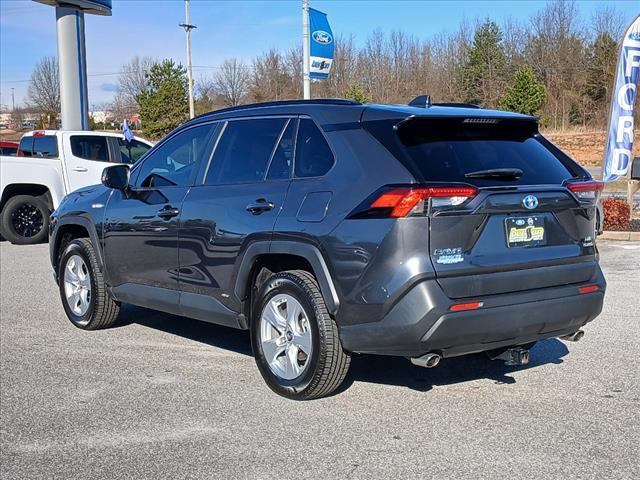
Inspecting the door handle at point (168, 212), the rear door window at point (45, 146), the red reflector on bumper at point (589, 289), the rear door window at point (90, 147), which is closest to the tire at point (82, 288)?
the door handle at point (168, 212)

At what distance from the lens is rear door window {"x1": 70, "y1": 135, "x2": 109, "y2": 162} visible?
13.4 m

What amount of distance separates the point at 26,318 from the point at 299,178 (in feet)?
13.0

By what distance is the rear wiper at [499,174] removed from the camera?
4.16m

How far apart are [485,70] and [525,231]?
5494 cm

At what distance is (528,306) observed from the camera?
4164mm

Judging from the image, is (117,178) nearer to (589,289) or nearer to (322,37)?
(589,289)

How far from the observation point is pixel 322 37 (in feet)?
52.1

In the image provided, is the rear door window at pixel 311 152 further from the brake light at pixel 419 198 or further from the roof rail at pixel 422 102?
the roof rail at pixel 422 102

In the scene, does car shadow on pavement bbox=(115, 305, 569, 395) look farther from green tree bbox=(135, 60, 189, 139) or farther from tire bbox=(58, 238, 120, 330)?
green tree bbox=(135, 60, 189, 139)

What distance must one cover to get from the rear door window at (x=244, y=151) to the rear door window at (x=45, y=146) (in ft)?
29.8

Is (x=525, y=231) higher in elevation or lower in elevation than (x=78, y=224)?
higher

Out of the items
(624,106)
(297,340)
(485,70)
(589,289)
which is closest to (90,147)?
(624,106)

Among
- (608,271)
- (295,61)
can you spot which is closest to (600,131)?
(295,61)

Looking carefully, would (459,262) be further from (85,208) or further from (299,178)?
(85,208)
